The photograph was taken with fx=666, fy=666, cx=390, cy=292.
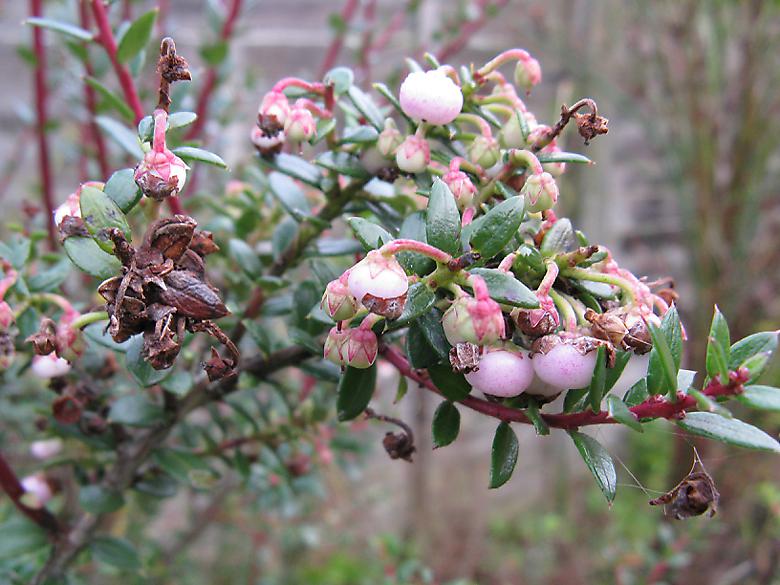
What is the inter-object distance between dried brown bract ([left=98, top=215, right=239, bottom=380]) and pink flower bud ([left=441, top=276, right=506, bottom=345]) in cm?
10

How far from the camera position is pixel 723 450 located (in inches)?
69.2

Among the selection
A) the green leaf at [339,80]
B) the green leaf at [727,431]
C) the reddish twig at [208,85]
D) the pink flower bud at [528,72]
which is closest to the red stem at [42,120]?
the reddish twig at [208,85]

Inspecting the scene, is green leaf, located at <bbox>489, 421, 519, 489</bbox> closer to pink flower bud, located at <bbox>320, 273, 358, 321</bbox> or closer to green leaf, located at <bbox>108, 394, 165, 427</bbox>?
pink flower bud, located at <bbox>320, 273, 358, 321</bbox>

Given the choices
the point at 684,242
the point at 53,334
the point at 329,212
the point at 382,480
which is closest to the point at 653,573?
the point at 329,212

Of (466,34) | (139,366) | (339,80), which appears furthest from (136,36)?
(466,34)

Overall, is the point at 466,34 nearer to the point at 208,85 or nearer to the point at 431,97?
the point at 208,85

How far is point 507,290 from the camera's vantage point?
0.90ft

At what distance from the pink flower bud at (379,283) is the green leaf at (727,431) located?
137 millimetres

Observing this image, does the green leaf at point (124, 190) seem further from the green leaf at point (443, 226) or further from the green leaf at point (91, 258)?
the green leaf at point (443, 226)

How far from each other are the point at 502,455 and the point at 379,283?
0.12 metres

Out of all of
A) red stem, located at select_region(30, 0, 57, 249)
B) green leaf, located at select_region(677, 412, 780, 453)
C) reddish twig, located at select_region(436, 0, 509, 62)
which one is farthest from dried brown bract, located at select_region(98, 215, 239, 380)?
reddish twig, located at select_region(436, 0, 509, 62)

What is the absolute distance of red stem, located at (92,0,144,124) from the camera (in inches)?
18.2

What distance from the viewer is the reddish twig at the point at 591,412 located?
11.0 inches

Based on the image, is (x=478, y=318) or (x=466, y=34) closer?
(x=478, y=318)
